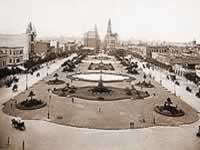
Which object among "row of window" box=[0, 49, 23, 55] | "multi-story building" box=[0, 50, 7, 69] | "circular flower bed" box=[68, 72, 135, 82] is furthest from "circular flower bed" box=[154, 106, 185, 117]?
"row of window" box=[0, 49, 23, 55]

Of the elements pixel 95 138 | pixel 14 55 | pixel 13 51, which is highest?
pixel 13 51

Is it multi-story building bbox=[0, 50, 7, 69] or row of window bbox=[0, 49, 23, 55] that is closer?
multi-story building bbox=[0, 50, 7, 69]

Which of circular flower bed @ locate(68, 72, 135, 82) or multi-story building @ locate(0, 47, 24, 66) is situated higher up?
multi-story building @ locate(0, 47, 24, 66)

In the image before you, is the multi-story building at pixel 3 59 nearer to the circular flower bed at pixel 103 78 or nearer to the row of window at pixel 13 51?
the row of window at pixel 13 51

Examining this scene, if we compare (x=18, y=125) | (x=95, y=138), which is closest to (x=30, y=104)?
(x=18, y=125)

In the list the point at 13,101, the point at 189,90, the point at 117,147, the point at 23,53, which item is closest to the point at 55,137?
the point at 117,147

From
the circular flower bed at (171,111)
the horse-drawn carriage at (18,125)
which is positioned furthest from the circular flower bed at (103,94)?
the horse-drawn carriage at (18,125)

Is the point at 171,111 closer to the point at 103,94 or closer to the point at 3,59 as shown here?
the point at 103,94

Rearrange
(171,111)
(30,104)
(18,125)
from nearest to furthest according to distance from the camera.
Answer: (18,125) < (171,111) < (30,104)

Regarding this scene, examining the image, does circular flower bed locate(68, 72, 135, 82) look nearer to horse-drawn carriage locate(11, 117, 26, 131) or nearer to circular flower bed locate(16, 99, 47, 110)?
circular flower bed locate(16, 99, 47, 110)

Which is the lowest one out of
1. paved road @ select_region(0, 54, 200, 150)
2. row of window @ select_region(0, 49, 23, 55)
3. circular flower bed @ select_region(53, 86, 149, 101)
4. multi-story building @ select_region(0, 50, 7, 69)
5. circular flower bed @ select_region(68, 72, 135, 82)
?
paved road @ select_region(0, 54, 200, 150)

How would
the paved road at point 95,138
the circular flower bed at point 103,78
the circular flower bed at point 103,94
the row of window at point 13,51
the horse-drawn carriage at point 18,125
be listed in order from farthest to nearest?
the row of window at point 13,51, the circular flower bed at point 103,78, the circular flower bed at point 103,94, the horse-drawn carriage at point 18,125, the paved road at point 95,138
